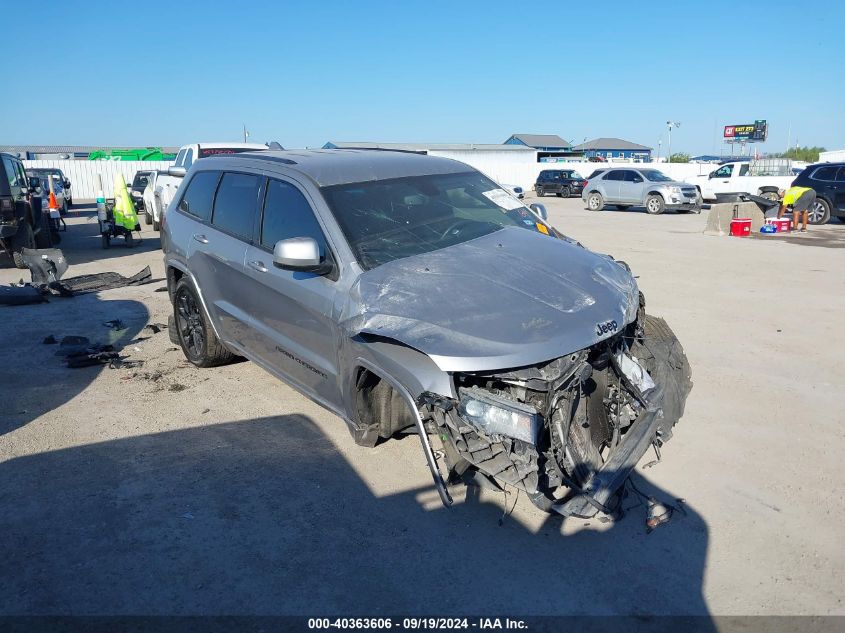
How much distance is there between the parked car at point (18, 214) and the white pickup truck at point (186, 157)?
7.39ft

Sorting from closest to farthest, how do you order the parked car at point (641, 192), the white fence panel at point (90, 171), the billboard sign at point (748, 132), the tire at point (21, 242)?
1. the tire at point (21, 242)
2. the parked car at point (641, 192)
3. the white fence panel at point (90, 171)
4. the billboard sign at point (748, 132)

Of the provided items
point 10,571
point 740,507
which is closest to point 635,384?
point 740,507

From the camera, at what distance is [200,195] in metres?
5.81

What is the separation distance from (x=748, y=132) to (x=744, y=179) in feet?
123

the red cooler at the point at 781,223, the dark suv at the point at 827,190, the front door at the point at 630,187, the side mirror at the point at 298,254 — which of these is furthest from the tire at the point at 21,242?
the front door at the point at 630,187

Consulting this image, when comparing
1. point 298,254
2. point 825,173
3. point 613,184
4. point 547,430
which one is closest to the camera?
point 547,430

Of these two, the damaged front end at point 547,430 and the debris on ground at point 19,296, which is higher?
the damaged front end at point 547,430

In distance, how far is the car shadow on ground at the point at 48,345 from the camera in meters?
5.39

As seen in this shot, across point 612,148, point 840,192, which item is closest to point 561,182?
point 840,192

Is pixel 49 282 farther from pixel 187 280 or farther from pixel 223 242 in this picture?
pixel 223 242

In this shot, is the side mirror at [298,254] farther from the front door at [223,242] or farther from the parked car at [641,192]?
the parked car at [641,192]

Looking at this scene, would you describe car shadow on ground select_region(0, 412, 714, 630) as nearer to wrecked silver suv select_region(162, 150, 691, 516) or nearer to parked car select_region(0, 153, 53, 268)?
wrecked silver suv select_region(162, 150, 691, 516)

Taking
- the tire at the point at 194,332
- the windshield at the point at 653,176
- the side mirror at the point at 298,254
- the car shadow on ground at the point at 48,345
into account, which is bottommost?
the car shadow on ground at the point at 48,345

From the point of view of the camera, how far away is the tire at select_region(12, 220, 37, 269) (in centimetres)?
1145
